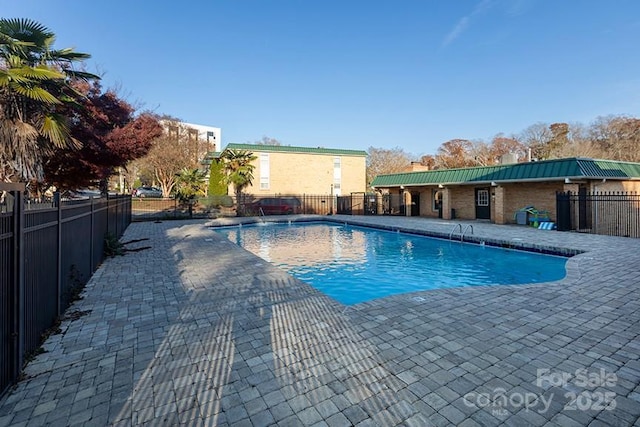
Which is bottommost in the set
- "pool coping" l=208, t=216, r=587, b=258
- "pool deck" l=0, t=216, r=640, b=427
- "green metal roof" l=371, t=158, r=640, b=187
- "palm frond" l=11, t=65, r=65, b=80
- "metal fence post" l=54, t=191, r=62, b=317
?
"pool deck" l=0, t=216, r=640, b=427

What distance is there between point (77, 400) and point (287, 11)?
16176mm

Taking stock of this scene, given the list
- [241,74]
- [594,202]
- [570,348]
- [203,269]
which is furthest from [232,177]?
[570,348]

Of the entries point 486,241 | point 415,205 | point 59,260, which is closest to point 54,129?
point 59,260

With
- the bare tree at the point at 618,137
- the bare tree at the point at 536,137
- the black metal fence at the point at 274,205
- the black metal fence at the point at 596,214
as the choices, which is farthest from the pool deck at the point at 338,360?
the bare tree at the point at 536,137

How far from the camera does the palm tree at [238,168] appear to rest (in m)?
23.7

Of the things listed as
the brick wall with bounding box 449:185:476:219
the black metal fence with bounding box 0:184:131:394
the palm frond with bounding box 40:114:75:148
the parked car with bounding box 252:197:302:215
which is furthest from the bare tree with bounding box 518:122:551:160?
the black metal fence with bounding box 0:184:131:394

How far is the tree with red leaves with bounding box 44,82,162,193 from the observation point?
882 cm

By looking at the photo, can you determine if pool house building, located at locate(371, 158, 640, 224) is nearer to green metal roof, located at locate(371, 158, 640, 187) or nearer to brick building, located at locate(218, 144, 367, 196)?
green metal roof, located at locate(371, 158, 640, 187)

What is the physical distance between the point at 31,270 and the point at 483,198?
19773mm

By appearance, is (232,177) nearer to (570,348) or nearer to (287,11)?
(287,11)

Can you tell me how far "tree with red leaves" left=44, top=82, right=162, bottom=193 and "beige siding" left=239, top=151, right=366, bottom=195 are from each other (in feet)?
49.9

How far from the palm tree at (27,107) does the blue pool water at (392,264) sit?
5963mm

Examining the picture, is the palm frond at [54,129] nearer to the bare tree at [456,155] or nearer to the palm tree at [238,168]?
the palm tree at [238,168]

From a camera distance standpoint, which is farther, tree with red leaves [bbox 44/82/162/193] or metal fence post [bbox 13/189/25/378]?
tree with red leaves [bbox 44/82/162/193]
